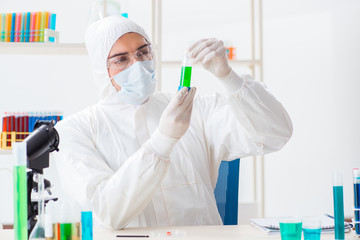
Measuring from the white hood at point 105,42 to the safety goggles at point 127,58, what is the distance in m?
0.03

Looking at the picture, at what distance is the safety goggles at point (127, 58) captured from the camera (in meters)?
1.95

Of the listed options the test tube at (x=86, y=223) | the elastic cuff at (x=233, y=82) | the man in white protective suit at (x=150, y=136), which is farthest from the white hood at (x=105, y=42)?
the test tube at (x=86, y=223)

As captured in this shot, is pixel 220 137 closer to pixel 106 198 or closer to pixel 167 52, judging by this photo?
pixel 106 198

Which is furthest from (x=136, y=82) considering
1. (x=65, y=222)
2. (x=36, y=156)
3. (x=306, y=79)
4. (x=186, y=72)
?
(x=306, y=79)

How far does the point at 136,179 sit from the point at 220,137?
472 millimetres

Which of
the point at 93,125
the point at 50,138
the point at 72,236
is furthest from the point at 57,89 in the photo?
the point at 72,236

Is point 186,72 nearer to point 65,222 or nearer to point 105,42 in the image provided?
point 105,42

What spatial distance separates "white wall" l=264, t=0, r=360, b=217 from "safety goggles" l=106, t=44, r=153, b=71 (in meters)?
2.15

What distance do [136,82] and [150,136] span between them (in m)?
0.21

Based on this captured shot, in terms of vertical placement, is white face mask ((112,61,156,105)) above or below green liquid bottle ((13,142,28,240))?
above

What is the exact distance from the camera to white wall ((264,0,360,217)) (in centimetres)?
398

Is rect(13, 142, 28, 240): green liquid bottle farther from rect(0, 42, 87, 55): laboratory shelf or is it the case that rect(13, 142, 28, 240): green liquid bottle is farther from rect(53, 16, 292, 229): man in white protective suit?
rect(0, 42, 87, 55): laboratory shelf

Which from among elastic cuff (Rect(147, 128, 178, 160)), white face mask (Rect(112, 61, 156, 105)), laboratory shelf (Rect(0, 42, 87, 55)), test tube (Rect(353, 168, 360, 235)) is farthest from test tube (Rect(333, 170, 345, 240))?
laboratory shelf (Rect(0, 42, 87, 55))

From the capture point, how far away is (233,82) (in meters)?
1.79
